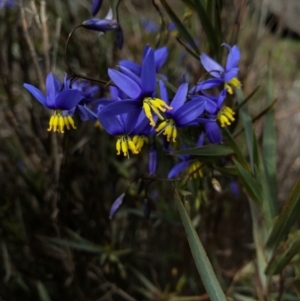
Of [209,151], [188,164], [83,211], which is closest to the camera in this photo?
[209,151]

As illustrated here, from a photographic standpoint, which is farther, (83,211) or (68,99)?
(83,211)

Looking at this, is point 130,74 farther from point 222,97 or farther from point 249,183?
point 249,183

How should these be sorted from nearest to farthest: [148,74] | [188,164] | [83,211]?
[148,74] < [188,164] < [83,211]

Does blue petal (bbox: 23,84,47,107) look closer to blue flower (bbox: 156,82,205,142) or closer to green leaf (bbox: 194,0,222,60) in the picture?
blue flower (bbox: 156,82,205,142)

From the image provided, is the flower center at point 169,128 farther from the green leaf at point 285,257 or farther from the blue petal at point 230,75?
the green leaf at point 285,257

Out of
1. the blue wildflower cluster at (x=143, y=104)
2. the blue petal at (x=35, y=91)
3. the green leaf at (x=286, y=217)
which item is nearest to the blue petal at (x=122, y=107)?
the blue wildflower cluster at (x=143, y=104)

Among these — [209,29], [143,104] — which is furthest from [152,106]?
[209,29]

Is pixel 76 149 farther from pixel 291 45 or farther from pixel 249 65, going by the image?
pixel 291 45
